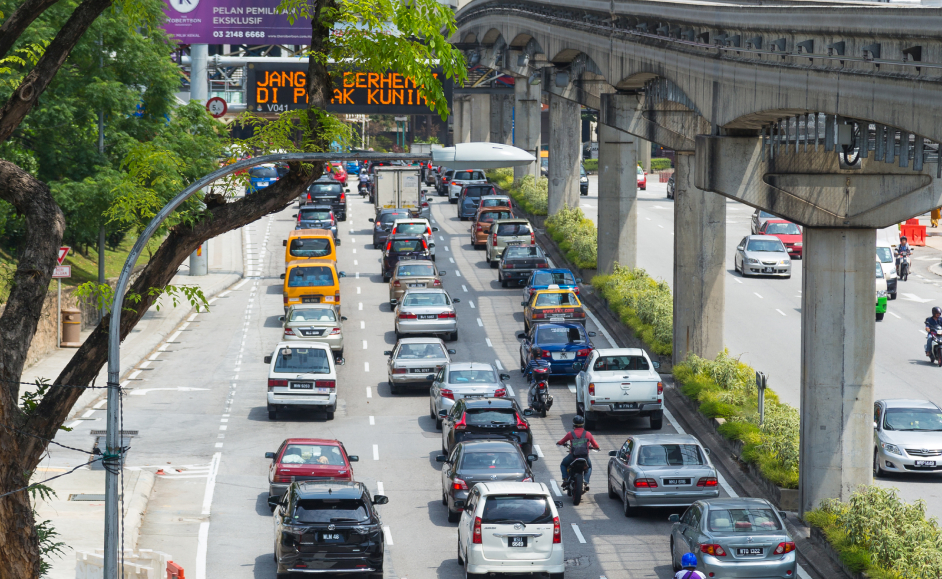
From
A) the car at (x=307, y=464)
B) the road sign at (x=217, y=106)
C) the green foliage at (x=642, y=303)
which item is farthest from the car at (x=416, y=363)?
the road sign at (x=217, y=106)

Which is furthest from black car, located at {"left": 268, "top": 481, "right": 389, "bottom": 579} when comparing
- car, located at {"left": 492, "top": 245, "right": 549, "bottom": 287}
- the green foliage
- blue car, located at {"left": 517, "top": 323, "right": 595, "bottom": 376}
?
car, located at {"left": 492, "top": 245, "right": 549, "bottom": 287}

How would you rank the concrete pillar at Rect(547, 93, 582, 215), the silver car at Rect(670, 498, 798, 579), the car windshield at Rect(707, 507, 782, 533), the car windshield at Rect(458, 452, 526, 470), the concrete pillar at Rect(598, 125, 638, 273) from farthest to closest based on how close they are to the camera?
the concrete pillar at Rect(547, 93, 582, 215) < the concrete pillar at Rect(598, 125, 638, 273) < the car windshield at Rect(458, 452, 526, 470) < the car windshield at Rect(707, 507, 782, 533) < the silver car at Rect(670, 498, 798, 579)

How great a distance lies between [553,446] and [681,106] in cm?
1423

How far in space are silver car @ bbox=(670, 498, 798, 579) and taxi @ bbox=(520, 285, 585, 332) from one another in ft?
67.4

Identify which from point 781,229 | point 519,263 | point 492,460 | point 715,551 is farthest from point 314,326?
point 781,229

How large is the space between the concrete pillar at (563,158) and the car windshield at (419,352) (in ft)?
100.0

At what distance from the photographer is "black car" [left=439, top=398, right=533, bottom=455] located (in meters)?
26.8

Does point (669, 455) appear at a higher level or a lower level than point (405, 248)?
lower

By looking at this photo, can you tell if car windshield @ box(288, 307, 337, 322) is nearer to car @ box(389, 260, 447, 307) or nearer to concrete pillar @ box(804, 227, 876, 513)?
car @ box(389, 260, 447, 307)

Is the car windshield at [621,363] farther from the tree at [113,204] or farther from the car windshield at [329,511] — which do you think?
the tree at [113,204]

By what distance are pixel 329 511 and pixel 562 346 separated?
1626 cm

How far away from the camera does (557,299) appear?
134 feet

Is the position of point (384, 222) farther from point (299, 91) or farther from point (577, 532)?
point (577, 532)

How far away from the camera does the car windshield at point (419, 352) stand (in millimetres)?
35156
